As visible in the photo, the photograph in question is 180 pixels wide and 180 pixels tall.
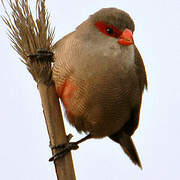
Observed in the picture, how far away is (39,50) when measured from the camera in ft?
6.00

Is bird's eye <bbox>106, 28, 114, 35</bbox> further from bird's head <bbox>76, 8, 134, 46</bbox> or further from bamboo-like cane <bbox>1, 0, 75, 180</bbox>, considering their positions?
bamboo-like cane <bbox>1, 0, 75, 180</bbox>

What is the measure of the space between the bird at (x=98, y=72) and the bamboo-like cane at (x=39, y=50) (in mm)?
261

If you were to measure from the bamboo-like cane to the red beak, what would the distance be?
510 mm

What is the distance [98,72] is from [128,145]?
0.92 metres

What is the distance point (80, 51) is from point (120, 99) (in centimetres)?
41

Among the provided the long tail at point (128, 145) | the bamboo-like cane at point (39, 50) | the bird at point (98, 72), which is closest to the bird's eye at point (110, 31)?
the bird at point (98, 72)

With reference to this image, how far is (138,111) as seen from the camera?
103 inches

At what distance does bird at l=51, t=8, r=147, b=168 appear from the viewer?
7.19 feet

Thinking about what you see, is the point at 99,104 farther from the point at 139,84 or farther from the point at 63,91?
the point at 139,84

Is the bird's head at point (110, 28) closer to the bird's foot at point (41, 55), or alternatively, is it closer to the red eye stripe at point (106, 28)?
the red eye stripe at point (106, 28)

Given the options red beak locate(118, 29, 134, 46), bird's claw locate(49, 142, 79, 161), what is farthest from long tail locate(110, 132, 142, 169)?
bird's claw locate(49, 142, 79, 161)

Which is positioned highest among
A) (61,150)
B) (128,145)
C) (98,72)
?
(98,72)

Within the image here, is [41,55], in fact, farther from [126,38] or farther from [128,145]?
[128,145]

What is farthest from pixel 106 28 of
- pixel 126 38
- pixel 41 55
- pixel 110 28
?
pixel 41 55
